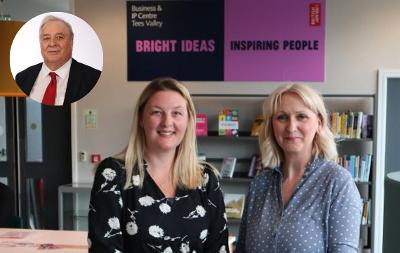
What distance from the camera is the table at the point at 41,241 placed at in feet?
8.66

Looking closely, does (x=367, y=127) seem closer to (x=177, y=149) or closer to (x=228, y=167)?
(x=228, y=167)

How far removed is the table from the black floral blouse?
1152mm

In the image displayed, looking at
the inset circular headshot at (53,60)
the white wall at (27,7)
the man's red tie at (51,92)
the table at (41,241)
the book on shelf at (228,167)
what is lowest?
the table at (41,241)

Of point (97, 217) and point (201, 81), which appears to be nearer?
point (97, 217)

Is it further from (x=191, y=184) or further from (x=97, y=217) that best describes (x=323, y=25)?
(x=97, y=217)

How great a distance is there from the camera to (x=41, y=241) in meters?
2.84

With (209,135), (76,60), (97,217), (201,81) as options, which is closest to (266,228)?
(97,217)

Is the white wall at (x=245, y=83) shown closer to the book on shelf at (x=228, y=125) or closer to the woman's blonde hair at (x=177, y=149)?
the book on shelf at (x=228, y=125)

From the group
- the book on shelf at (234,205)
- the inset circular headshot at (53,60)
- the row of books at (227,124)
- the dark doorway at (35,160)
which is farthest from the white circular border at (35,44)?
the dark doorway at (35,160)

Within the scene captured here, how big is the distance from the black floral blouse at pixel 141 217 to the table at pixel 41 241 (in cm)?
115

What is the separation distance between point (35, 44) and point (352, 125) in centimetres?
321

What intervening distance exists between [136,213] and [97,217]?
133mm

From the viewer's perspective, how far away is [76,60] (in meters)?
2.22

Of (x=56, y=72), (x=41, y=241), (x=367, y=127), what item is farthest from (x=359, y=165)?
(x=56, y=72)
